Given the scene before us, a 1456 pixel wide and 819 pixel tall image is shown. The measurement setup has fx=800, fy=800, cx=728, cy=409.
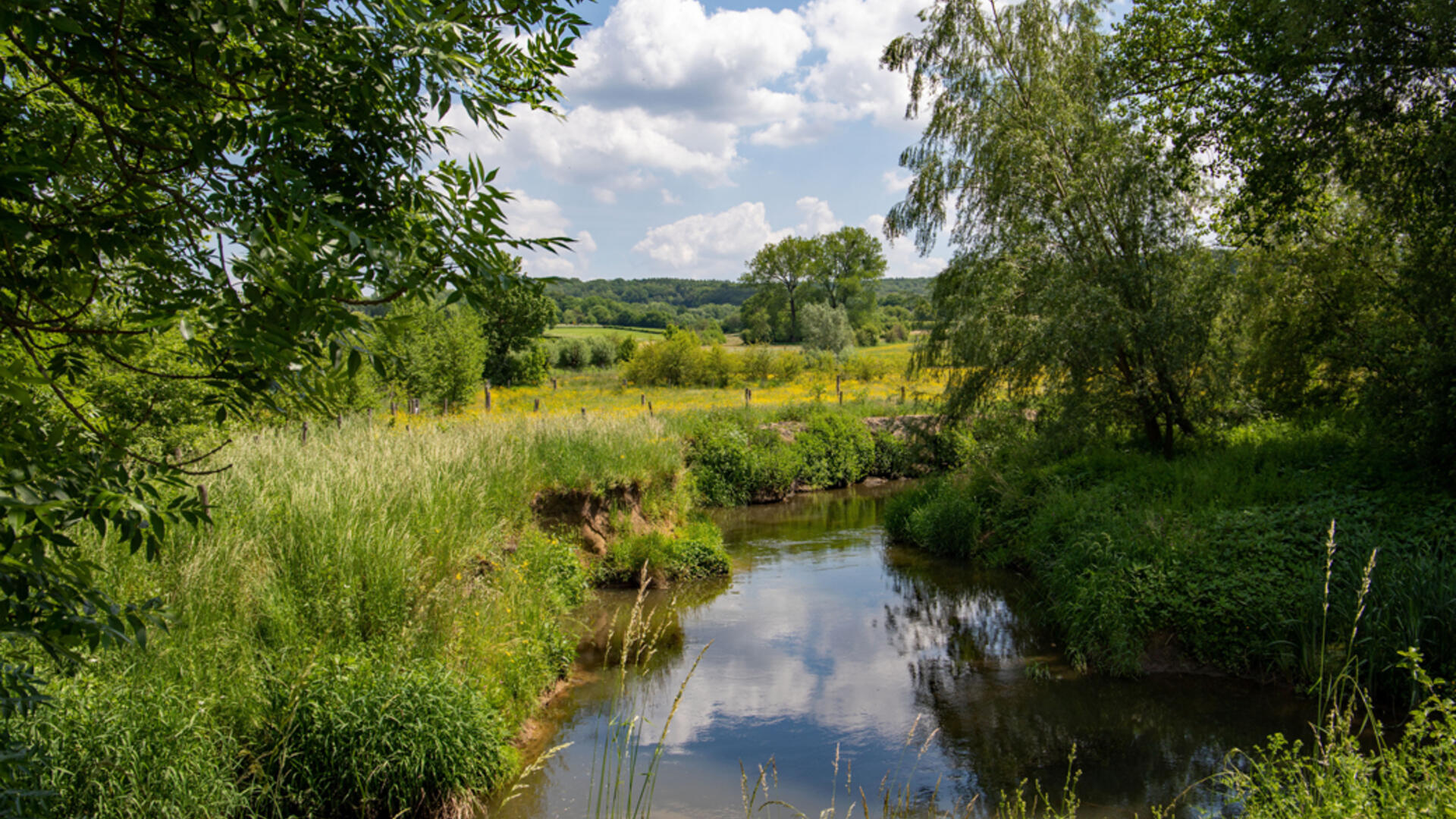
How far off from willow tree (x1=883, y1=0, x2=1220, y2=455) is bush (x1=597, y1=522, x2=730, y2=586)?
5.69 metres

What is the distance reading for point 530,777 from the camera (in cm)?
611

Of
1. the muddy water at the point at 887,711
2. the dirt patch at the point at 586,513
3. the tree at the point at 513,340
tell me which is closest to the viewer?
the muddy water at the point at 887,711

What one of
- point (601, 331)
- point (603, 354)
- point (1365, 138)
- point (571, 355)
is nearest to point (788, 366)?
point (603, 354)

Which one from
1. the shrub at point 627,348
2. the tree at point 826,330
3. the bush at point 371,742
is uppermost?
the tree at point 826,330

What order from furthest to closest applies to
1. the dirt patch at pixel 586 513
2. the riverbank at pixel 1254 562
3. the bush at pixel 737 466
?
the bush at pixel 737 466, the dirt patch at pixel 586 513, the riverbank at pixel 1254 562

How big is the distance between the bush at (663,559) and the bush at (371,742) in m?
5.74

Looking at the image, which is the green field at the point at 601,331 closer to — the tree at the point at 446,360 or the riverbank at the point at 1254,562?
the tree at the point at 446,360

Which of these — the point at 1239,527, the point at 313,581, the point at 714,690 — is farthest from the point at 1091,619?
the point at 313,581

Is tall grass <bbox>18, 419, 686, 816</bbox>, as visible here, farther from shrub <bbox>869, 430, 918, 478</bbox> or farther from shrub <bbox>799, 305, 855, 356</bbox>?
shrub <bbox>799, 305, 855, 356</bbox>

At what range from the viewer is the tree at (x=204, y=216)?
2.08 metres

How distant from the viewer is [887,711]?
25.0 ft

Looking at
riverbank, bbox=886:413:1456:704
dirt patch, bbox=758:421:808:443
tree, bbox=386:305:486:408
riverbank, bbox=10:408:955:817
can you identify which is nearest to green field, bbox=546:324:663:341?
tree, bbox=386:305:486:408

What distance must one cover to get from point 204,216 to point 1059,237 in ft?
43.6

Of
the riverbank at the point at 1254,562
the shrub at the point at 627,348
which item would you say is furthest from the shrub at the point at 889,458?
the shrub at the point at 627,348
